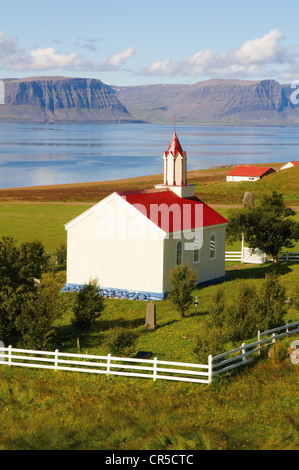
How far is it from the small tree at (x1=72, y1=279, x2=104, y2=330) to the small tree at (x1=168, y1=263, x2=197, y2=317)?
3.54 metres

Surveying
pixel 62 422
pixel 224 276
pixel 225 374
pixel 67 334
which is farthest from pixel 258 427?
pixel 224 276

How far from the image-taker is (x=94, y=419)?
17234mm

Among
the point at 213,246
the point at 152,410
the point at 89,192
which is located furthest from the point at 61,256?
the point at 89,192

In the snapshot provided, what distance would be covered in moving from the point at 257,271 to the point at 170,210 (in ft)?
28.0

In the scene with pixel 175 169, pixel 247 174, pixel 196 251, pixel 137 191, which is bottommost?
pixel 196 251

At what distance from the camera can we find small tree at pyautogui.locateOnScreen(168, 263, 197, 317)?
29.7 meters

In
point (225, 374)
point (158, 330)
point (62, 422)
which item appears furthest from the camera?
point (158, 330)

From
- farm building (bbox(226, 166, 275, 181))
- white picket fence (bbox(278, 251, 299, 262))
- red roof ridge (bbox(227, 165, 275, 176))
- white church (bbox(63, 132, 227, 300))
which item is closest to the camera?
white church (bbox(63, 132, 227, 300))

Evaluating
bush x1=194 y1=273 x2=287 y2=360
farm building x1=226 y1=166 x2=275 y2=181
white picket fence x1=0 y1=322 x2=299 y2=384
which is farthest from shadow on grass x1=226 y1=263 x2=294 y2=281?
farm building x1=226 y1=166 x2=275 y2=181

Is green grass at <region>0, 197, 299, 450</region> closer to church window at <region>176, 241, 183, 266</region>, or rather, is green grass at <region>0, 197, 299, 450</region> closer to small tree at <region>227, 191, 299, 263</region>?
church window at <region>176, 241, 183, 266</region>

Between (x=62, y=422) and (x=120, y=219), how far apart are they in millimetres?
19024

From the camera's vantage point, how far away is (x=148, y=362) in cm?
2027

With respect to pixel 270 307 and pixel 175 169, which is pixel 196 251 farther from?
pixel 270 307
